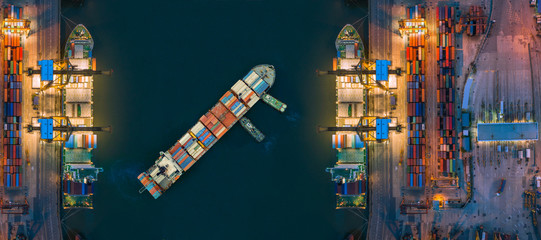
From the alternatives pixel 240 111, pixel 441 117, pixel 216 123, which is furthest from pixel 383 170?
pixel 216 123

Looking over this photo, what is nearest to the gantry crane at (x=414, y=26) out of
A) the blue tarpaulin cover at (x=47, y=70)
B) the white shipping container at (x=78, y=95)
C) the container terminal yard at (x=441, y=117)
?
the container terminal yard at (x=441, y=117)

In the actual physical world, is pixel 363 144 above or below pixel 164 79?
below

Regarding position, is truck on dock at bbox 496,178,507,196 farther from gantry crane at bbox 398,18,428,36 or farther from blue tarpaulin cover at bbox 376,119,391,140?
gantry crane at bbox 398,18,428,36

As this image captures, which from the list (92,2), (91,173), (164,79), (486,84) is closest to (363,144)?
(486,84)

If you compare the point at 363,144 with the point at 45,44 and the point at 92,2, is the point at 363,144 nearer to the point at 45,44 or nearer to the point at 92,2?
the point at 92,2

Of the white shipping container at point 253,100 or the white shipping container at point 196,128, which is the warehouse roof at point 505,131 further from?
the white shipping container at point 196,128
